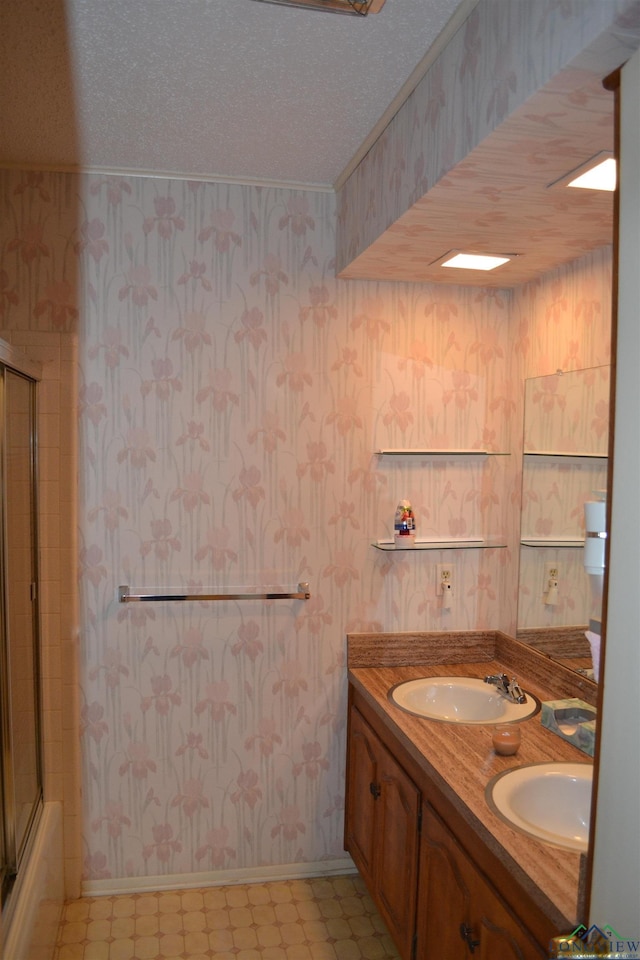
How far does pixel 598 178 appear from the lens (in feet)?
5.75

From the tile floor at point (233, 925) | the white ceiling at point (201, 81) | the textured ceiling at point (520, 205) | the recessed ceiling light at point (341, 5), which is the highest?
the white ceiling at point (201, 81)

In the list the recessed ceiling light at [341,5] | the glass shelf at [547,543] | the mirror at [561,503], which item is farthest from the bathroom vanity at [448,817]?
the recessed ceiling light at [341,5]

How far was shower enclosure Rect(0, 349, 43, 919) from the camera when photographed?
2.07m

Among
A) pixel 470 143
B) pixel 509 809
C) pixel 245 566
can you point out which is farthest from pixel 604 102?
pixel 245 566

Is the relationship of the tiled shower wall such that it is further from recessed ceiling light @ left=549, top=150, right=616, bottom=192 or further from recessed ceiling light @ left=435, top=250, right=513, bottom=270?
recessed ceiling light @ left=549, top=150, right=616, bottom=192

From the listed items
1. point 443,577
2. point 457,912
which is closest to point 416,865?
point 457,912

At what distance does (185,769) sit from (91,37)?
94.1 inches

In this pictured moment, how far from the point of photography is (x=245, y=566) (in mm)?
2816

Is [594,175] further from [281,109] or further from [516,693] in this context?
[516,693]

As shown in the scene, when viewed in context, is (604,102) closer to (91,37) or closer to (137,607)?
(91,37)

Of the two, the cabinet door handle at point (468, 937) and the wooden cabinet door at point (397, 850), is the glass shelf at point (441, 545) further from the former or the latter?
the cabinet door handle at point (468, 937)

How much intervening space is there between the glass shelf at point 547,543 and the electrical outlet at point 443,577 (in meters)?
0.34

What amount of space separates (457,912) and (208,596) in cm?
135

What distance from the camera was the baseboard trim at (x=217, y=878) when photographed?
2.78 metres
